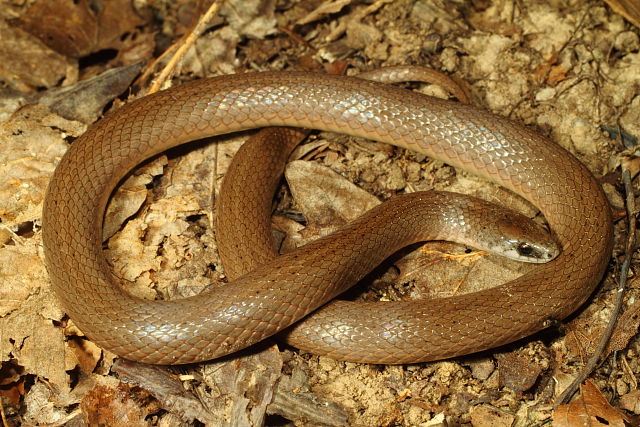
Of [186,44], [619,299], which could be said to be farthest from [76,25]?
[619,299]

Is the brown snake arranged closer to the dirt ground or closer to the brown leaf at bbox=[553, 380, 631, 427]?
the dirt ground

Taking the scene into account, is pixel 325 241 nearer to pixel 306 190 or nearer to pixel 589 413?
pixel 306 190

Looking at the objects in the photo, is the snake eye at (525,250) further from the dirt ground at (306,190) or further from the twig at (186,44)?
the twig at (186,44)

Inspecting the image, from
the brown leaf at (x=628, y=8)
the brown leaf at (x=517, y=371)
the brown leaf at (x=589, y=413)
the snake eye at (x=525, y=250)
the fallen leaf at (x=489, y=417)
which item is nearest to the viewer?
the brown leaf at (x=589, y=413)

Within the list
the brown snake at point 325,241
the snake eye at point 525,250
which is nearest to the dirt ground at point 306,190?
the snake eye at point 525,250

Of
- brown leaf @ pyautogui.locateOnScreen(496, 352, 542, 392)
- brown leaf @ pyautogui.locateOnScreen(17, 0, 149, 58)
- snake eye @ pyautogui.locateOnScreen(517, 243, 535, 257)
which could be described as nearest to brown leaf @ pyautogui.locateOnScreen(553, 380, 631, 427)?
brown leaf @ pyautogui.locateOnScreen(496, 352, 542, 392)

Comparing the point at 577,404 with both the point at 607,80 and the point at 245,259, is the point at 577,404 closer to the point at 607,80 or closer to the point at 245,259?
the point at 245,259

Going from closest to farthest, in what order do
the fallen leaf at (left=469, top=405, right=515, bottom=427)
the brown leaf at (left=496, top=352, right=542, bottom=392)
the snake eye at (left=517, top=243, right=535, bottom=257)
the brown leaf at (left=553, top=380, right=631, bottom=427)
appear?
the brown leaf at (left=553, top=380, right=631, bottom=427), the fallen leaf at (left=469, top=405, right=515, bottom=427), the brown leaf at (left=496, top=352, right=542, bottom=392), the snake eye at (left=517, top=243, right=535, bottom=257)
